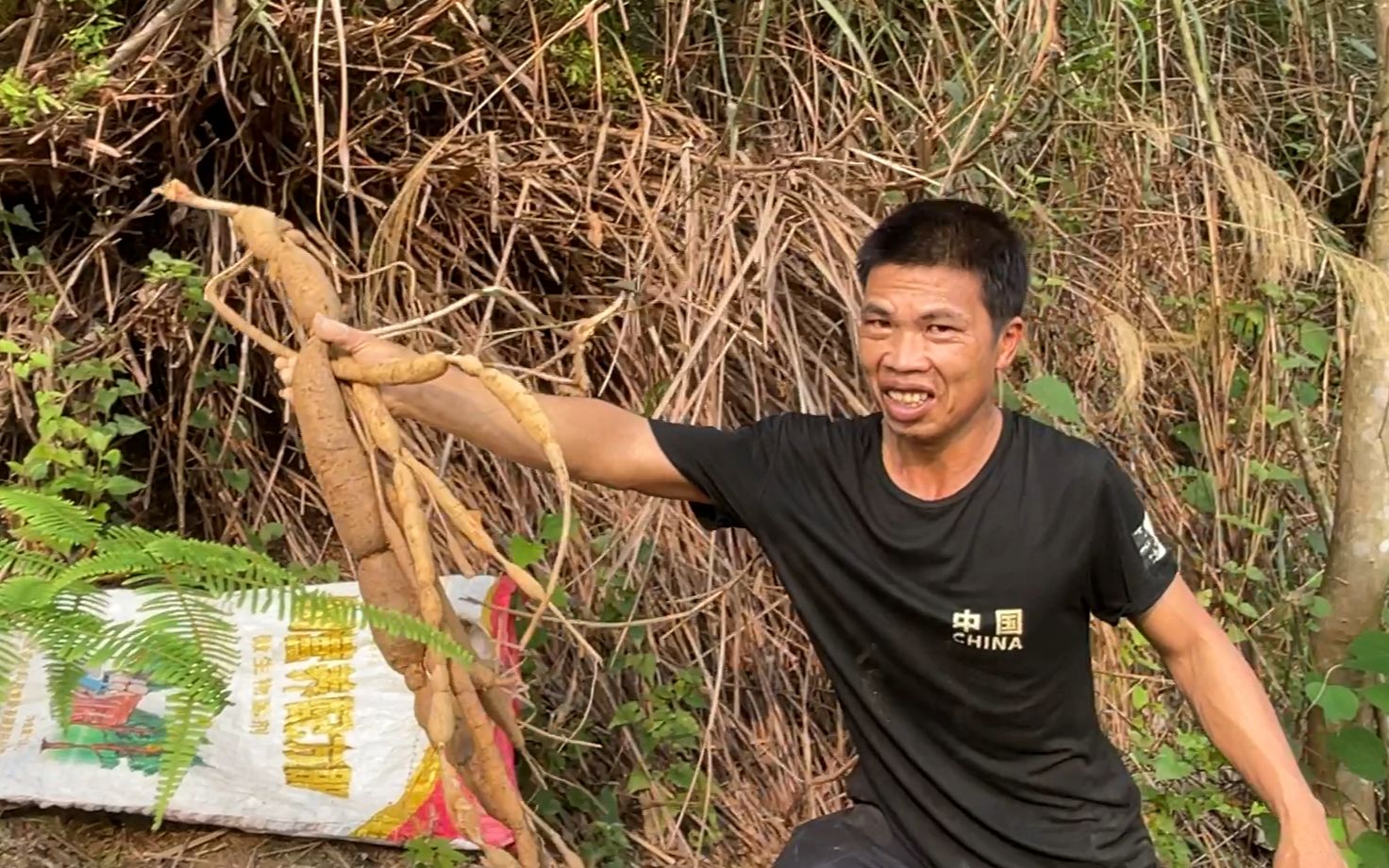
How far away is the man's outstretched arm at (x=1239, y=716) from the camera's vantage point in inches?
50.7

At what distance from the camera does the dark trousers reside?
1417 millimetres

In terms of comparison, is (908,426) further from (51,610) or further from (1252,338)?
(1252,338)

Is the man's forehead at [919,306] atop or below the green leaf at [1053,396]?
atop

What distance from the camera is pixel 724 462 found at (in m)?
1.47

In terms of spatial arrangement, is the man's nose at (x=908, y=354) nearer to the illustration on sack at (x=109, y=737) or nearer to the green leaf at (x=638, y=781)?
the green leaf at (x=638, y=781)

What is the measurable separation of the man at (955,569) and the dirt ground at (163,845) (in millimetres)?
691

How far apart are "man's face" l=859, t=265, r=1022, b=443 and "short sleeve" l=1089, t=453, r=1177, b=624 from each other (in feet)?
0.64

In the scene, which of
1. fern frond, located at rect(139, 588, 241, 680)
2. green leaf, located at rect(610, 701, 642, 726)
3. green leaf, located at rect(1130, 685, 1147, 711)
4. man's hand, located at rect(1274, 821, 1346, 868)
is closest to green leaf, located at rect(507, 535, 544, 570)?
green leaf, located at rect(610, 701, 642, 726)

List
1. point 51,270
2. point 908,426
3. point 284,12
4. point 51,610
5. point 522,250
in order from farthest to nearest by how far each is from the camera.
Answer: point 522,250 → point 51,270 → point 284,12 → point 908,426 → point 51,610

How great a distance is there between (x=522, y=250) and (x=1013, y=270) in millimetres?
1044

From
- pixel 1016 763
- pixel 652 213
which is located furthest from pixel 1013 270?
pixel 652 213

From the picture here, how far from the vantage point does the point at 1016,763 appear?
56.5 inches

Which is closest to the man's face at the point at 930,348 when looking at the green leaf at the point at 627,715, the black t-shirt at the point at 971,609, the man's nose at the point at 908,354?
the man's nose at the point at 908,354

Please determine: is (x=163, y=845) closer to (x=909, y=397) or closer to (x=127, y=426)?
(x=127, y=426)
